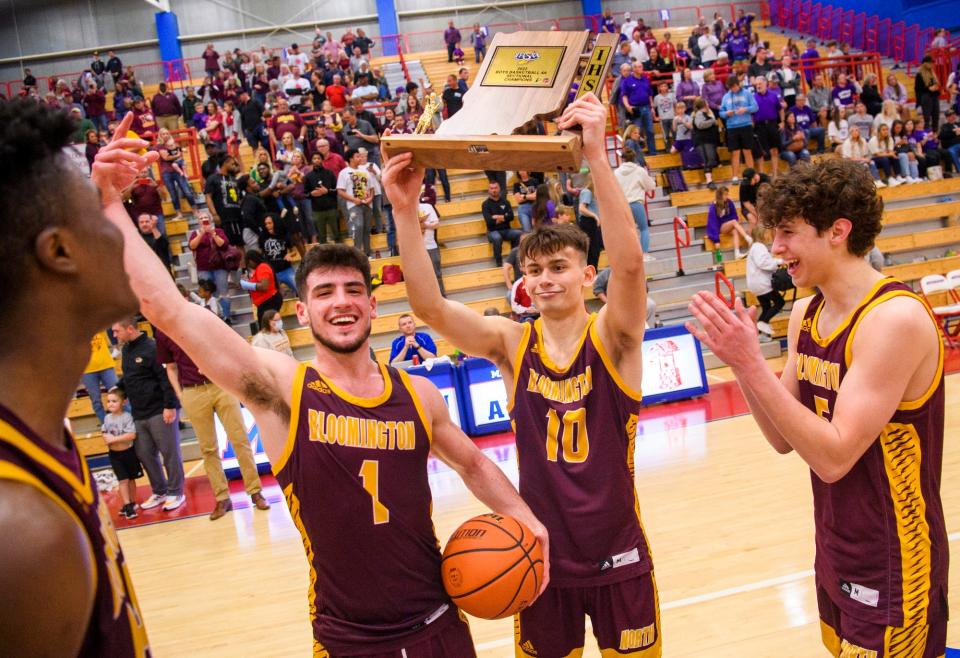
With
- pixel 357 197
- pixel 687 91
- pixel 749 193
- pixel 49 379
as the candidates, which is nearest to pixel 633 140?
pixel 749 193

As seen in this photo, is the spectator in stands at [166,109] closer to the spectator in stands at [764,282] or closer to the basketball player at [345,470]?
the spectator in stands at [764,282]

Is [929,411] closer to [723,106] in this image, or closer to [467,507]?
[467,507]

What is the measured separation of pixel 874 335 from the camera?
249 centimetres

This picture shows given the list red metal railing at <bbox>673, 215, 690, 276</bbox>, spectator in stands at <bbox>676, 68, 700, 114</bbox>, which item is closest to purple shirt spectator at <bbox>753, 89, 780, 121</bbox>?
spectator in stands at <bbox>676, 68, 700, 114</bbox>

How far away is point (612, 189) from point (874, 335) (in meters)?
1.00

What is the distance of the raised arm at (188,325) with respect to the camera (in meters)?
2.32

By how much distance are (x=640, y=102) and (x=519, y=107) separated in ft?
49.6

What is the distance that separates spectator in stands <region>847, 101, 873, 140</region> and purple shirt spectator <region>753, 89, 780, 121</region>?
236 cm

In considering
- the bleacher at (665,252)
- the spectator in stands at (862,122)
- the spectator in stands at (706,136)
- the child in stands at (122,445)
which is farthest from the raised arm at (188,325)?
the spectator in stands at (862,122)

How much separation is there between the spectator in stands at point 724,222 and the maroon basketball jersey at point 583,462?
439 inches

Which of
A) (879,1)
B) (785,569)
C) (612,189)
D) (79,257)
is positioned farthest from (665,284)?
(879,1)

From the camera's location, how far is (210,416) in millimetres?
7871

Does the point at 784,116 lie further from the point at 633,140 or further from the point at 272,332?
the point at 272,332

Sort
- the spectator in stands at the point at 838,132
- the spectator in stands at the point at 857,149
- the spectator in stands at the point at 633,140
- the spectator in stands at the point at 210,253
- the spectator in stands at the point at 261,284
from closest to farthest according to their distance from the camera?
the spectator in stands at the point at 261,284 → the spectator in stands at the point at 210,253 → the spectator in stands at the point at 633,140 → the spectator in stands at the point at 857,149 → the spectator in stands at the point at 838,132
